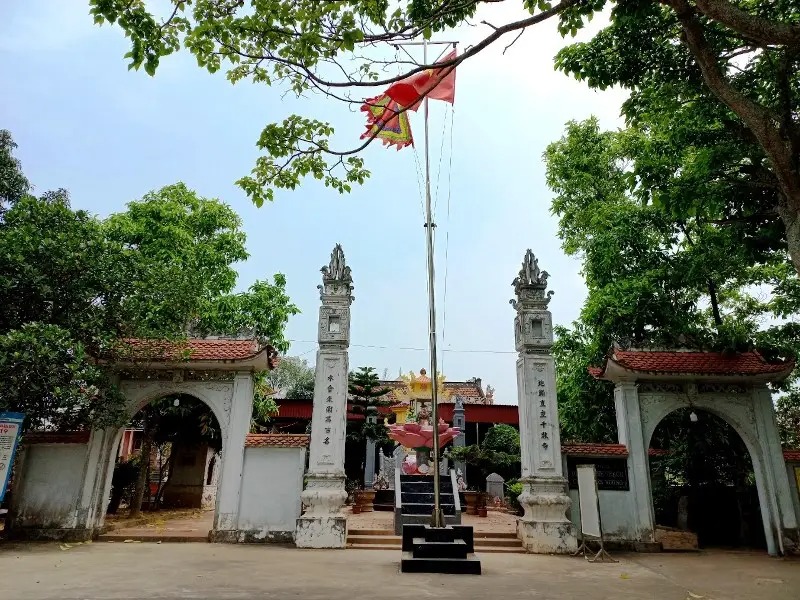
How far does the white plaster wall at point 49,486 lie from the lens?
9.07m

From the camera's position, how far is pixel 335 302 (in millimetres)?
10125

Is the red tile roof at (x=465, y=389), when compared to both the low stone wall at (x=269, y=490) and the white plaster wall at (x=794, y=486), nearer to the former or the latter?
the low stone wall at (x=269, y=490)

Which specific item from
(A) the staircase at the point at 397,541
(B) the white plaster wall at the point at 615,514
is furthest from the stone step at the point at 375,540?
(B) the white plaster wall at the point at 615,514

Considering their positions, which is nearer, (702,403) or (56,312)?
(56,312)

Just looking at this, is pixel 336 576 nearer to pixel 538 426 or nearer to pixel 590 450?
pixel 538 426

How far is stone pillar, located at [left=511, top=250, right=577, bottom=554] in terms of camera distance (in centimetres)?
880

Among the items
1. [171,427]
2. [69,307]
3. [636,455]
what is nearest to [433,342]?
[636,455]

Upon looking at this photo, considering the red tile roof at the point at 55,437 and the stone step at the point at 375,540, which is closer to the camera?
the stone step at the point at 375,540

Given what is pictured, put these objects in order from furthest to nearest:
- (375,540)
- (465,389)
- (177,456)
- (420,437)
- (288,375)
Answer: (288,375) → (465,389) → (177,456) → (420,437) → (375,540)

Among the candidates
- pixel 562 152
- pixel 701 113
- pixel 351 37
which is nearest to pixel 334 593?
pixel 351 37

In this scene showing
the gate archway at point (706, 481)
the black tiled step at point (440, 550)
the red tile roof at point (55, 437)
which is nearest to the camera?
the black tiled step at point (440, 550)

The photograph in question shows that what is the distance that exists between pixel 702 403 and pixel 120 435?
10668mm

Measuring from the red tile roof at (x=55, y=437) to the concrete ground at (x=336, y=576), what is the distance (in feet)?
5.52

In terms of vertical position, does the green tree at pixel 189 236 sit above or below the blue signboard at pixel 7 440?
A: above
